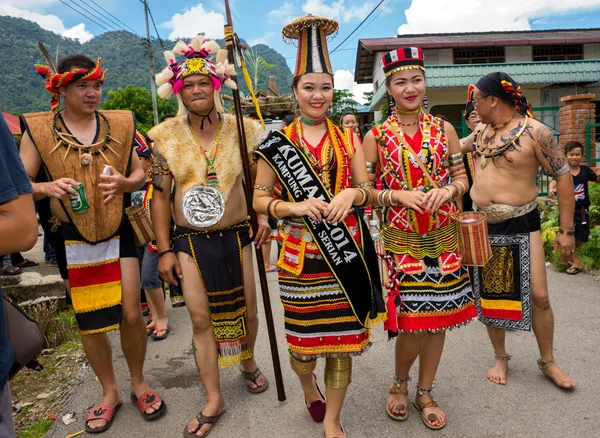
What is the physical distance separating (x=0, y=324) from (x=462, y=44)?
20.2m

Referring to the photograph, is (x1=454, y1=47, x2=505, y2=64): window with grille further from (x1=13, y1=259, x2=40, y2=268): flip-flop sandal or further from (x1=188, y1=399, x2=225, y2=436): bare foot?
(x1=188, y1=399, x2=225, y2=436): bare foot

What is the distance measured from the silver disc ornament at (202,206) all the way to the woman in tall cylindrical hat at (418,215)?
3.24ft

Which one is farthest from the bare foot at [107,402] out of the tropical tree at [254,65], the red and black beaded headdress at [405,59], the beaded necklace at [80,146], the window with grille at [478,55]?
the window with grille at [478,55]

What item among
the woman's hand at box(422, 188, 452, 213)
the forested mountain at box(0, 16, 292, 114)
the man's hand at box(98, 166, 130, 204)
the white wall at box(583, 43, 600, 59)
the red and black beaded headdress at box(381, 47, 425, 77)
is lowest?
the woman's hand at box(422, 188, 452, 213)

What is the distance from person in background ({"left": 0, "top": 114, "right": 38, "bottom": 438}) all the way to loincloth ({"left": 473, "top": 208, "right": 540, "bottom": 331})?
9.35 feet

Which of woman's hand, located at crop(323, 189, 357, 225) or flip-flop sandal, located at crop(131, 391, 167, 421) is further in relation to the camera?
flip-flop sandal, located at crop(131, 391, 167, 421)

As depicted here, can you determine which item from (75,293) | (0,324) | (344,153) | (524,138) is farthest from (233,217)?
(524,138)

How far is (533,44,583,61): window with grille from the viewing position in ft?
63.6

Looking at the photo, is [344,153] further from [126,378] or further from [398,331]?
[126,378]

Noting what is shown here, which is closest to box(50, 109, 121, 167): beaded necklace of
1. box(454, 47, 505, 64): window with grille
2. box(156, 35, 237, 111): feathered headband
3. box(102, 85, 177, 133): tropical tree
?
box(156, 35, 237, 111): feathered headband

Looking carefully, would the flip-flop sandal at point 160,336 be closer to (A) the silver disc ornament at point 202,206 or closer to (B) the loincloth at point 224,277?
(B) the loincloth at point 224,277

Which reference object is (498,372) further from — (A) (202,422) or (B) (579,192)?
(B) (579,192)

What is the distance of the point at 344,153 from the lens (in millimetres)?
2434

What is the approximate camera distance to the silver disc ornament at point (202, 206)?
9.02 ft
